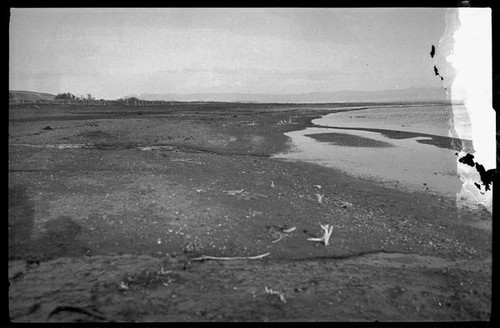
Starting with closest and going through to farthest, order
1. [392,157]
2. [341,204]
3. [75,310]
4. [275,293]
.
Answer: [75,310], [275,293], [341,204], [392,157]

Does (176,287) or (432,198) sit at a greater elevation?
(432,198)

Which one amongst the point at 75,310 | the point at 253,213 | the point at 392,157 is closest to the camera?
the point at 75,310

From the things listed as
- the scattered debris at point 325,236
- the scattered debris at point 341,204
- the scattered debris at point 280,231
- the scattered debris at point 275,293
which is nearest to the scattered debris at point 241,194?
the scattered debris at point 280,231

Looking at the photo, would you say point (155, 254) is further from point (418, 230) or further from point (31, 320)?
point (418, 230)

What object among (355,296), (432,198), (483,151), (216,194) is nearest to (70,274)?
(216,194)

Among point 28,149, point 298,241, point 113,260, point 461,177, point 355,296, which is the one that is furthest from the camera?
point 28,149

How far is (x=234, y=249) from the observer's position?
265 inches

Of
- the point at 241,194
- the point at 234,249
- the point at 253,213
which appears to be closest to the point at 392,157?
the point at 241,194

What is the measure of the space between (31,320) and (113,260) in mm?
1581

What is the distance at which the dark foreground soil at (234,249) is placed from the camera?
5324 mm

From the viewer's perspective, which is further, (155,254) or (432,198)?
(432,198)

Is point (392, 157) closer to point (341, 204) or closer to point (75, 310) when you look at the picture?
point (341, 204)

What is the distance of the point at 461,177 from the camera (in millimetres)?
13570

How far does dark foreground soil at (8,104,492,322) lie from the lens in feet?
17.5
